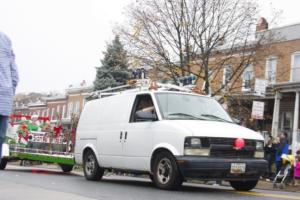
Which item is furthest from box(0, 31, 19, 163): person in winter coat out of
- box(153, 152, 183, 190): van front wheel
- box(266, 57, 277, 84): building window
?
box(266, 57, 277, 84): building window

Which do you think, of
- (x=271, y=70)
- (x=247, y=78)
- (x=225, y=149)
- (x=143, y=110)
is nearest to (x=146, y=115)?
(x=143, y=110)

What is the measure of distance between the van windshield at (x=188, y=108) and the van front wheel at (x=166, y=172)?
81 cm

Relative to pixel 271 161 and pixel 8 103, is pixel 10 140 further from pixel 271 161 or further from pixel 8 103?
pixel 8 103

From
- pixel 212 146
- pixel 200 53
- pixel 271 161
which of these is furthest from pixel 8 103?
pixel 200 53

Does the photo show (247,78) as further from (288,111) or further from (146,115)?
(146,115)

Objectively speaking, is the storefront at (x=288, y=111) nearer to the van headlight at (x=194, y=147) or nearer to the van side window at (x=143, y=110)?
the van side window at (x=143, y=110)

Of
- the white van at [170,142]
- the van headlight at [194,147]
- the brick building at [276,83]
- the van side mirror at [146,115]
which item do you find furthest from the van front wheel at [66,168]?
the brick building at [276,83]

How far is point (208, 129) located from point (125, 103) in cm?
258

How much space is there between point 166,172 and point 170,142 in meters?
0.52

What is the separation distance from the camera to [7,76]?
518cm

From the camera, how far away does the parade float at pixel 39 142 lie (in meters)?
15.2

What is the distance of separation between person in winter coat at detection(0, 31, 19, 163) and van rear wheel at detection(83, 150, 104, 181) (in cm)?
622

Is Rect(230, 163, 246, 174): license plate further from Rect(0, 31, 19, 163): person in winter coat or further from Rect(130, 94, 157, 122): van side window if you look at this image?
Rect(0, 31, 19, 163): person in winter coat

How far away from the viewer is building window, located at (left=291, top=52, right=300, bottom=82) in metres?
28.2
